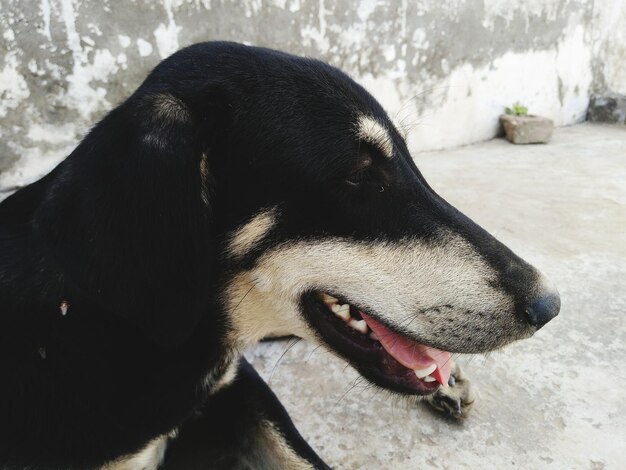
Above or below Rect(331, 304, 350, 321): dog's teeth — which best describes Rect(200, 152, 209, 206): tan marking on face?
above

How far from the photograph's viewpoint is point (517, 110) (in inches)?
291

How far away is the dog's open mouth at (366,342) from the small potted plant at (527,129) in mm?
6181

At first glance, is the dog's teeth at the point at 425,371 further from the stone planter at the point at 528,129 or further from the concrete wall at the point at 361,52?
the stone planter at the point at 528,129

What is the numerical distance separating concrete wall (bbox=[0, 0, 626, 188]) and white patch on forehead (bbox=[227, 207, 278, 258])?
0.89 meters

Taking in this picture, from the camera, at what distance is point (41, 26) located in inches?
134

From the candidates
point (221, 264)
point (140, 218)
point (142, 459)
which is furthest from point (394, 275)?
point (142, 459)

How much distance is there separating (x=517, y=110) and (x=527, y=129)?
505mm

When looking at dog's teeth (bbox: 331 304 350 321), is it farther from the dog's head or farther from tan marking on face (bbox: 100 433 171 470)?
tan marking on face (bbox: 100 433 171 470)

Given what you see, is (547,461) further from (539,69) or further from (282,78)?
(539,69)

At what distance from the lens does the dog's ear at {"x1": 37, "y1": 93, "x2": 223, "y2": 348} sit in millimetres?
1268

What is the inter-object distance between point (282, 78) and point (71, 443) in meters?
1.18

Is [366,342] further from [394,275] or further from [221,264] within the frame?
[221,264]

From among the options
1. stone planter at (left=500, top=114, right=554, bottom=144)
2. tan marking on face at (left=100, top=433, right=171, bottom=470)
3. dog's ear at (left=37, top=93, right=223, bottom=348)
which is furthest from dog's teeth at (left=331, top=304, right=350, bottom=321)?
stone planter at (left=500, top=114, right=554, bottom=144)

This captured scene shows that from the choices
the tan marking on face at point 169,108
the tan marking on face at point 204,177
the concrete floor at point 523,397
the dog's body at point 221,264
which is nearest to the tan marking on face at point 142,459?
the dog's body at point 221,264
